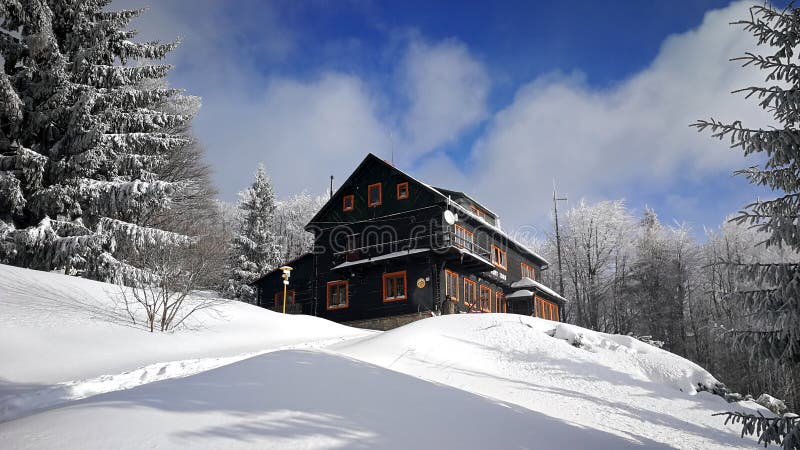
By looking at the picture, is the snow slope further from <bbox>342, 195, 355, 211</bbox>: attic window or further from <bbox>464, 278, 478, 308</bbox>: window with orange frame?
<bbox>342, 195, 355, 211</bbox>: attic window

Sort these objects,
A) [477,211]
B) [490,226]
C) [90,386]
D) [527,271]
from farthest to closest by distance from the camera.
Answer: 1. [527,271]
2. [477,211]
3. [490,226]
4. [90,386]

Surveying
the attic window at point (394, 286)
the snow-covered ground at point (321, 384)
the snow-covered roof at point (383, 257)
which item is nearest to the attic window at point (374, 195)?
the snow-covered roof at point (383, 257)

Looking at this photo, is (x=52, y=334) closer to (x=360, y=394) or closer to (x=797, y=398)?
(x=360, y=394)

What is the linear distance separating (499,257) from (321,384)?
84.9 feet

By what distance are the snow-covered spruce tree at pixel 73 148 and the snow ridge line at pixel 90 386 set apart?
7.25 meters

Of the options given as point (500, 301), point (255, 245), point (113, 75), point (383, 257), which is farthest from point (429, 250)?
point (255, 245)

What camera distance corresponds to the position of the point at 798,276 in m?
6.47

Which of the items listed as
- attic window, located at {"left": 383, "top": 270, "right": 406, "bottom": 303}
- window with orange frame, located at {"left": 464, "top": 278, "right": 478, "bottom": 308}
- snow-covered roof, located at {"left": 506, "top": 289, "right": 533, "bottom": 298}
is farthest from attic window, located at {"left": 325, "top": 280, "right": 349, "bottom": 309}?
snow-covered roof, located at {"left": 506, "top": 289, "right": 533, "bottom": 298}

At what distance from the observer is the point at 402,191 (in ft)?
96.5

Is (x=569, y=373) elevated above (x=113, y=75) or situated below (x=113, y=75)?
below

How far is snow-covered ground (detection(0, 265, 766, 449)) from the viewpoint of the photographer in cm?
561

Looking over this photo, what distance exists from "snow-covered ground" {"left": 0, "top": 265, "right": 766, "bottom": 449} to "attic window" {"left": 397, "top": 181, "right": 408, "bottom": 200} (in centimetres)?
1070

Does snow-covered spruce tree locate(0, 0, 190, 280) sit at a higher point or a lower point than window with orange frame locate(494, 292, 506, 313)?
higher

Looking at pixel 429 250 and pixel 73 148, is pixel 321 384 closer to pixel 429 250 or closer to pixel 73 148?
pixel 73 148
